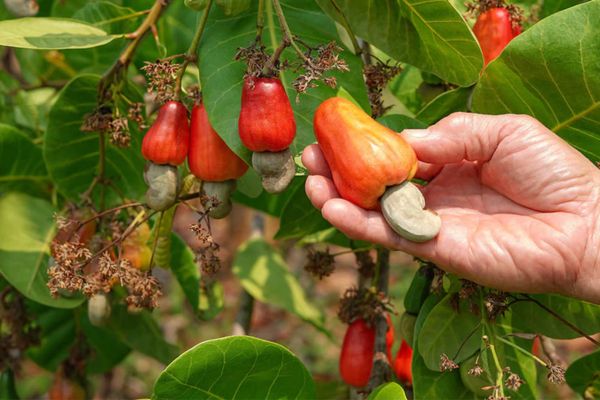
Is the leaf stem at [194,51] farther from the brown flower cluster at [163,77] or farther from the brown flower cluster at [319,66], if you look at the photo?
the brown flower cluster at [319,66]

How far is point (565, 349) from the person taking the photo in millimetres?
4766

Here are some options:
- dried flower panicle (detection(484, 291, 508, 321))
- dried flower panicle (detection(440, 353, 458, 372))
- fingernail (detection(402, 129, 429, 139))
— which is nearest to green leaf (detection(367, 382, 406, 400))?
dried flower panicle (detection(440, 353, 458, 372))

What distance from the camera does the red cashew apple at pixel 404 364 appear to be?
1824 millimetres

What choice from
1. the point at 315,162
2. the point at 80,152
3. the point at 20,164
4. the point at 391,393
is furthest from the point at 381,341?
the point at 20,164

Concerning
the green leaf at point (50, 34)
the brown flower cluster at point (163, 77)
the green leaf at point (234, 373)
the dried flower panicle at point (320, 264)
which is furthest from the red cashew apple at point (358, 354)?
the green leaf at point (50, 34)

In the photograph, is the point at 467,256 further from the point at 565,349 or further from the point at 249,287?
the point at 565,349

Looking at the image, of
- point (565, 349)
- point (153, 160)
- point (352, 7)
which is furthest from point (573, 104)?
point (565, 349)

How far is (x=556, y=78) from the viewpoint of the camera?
4.83ft

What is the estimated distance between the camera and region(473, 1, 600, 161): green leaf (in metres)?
1.42

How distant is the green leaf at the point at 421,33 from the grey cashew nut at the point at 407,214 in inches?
11.8

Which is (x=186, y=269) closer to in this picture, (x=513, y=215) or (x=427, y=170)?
(x=427, y=170)

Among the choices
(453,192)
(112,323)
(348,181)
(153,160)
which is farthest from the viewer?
(112,323)

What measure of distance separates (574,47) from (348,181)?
459mm

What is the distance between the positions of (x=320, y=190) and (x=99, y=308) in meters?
0.66
